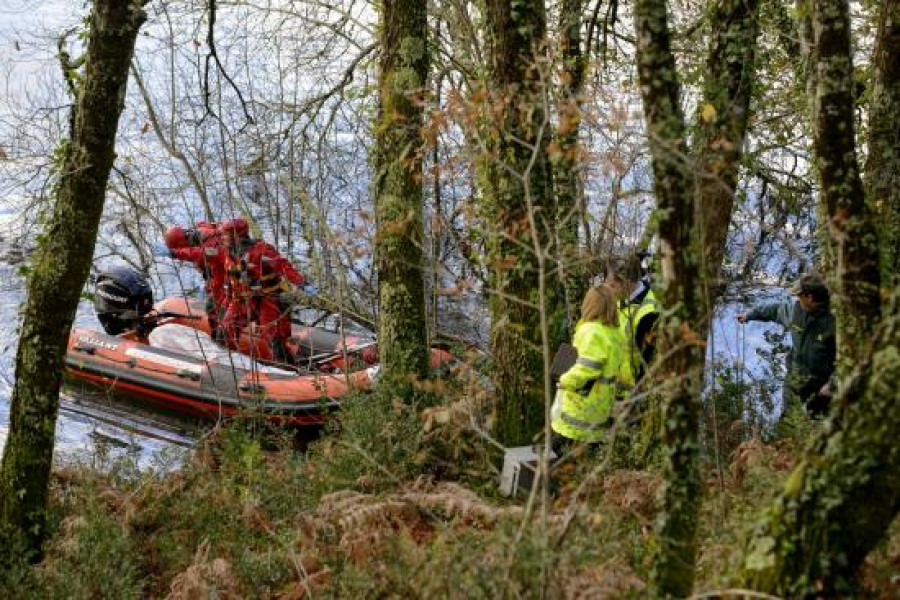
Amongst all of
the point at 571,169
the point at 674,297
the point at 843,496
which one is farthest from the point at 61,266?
the point at 843,496

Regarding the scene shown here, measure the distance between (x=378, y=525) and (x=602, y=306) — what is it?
1.67m

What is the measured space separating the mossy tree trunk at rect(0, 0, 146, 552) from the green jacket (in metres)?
4.31

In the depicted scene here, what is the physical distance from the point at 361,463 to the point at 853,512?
3.74 m

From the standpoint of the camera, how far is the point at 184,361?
409 inches

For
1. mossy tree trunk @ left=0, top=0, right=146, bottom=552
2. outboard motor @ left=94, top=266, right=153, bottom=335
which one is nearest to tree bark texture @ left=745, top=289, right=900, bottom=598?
mossy tree trunk @ left=0, top=0, right=146, bottom=552

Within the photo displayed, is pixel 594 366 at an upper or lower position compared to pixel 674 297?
lower

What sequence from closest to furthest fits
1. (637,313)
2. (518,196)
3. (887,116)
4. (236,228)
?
1. (518,196)
2. (887,116)
3. (637,313)
4. (236,228)

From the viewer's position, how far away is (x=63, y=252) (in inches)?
215

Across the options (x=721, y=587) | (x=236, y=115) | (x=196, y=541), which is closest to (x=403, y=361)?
(x=196, y=541)

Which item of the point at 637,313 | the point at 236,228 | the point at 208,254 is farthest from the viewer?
the point at 208,254

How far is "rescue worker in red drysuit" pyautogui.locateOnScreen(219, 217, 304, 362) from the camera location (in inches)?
348

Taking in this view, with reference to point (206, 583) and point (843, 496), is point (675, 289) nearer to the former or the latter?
point (843, 496)

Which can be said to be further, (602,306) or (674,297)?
(602,306)

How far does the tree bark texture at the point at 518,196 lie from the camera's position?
215 inches
